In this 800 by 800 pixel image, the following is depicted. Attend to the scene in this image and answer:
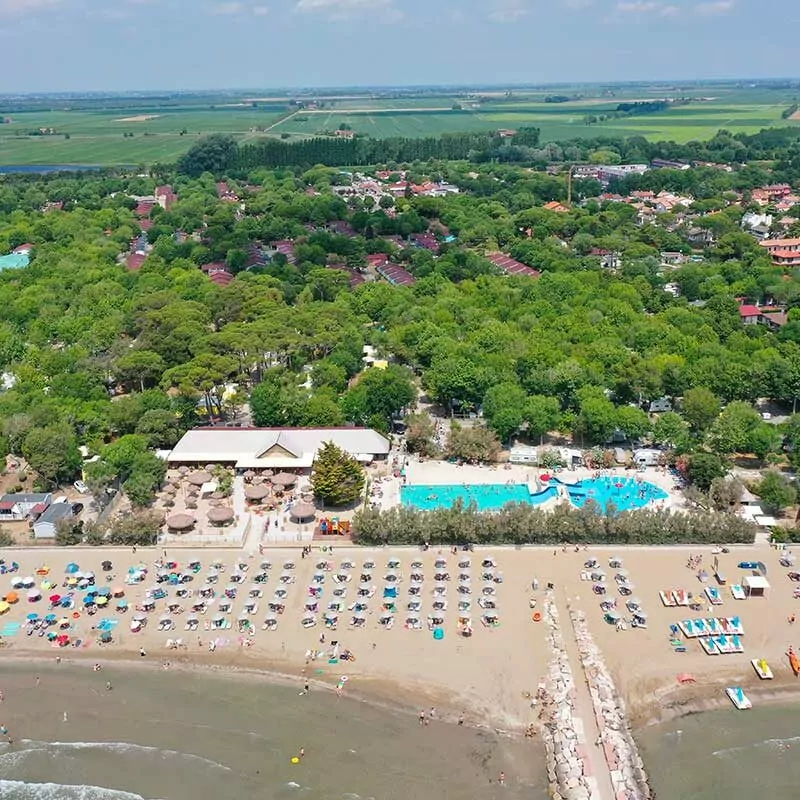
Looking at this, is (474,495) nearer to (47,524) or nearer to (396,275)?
(47,524)

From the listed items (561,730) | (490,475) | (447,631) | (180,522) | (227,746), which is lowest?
(227,746)

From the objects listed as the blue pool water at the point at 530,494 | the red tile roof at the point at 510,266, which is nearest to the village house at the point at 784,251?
the red tile roof at the point at 510,266

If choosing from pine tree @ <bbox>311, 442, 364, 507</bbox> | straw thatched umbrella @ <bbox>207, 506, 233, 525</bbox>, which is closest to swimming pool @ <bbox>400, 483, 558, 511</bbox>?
pine tree @ <bbox>311, 442, 364, 507</bbox>

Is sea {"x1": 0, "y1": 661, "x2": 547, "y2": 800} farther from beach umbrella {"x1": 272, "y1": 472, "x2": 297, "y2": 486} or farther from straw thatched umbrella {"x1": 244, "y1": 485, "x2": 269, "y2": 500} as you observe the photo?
beach umbrella {"x1": 272, "y1": 472, "x2": 297, "y2": 486}

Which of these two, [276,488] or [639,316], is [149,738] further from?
[639,316]

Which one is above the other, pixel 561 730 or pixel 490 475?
pixel 490 475

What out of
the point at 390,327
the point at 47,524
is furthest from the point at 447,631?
the point at 390,327
